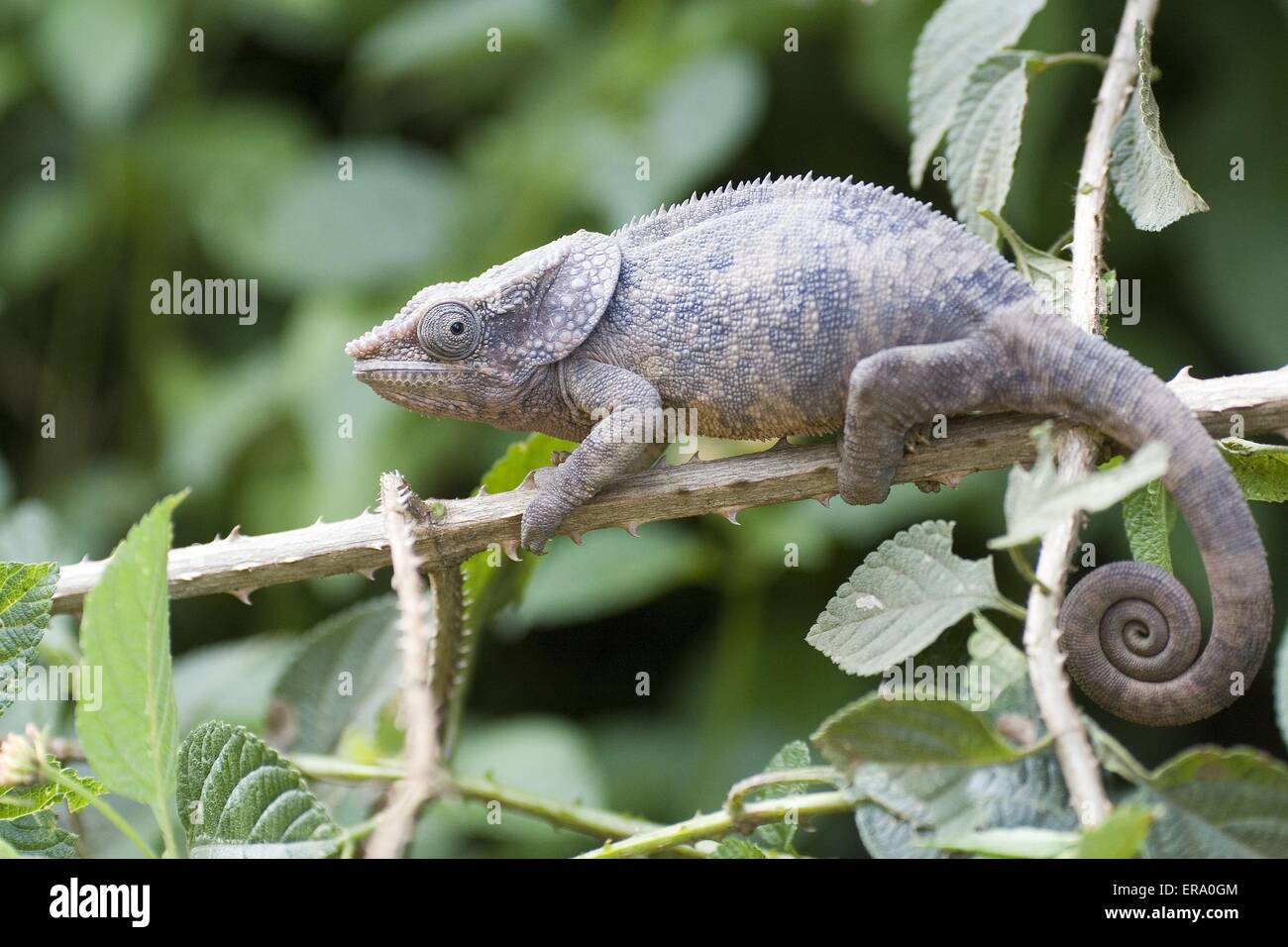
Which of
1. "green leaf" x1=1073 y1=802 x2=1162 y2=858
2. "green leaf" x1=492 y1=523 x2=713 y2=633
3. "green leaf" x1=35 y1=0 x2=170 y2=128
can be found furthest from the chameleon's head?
"green leaf" x1=35 y1=0 x2=170 y2=128

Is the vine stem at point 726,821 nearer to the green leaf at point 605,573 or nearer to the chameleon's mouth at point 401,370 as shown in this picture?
the chameleon's mouth at point 401,370

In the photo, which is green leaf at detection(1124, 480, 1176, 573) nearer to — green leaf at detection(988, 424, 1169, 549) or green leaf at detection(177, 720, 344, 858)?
green leaf at detection(988, 424, 1169, 549)

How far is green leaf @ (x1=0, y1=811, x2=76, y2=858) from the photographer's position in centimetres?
114

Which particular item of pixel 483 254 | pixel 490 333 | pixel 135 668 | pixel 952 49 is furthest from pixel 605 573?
pixel 135 668

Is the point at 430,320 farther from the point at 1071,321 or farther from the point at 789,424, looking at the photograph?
the point at 1071,321

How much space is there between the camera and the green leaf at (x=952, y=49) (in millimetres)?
1533

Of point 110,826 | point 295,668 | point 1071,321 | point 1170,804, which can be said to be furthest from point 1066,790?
point 110,826

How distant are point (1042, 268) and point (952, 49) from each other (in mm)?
372

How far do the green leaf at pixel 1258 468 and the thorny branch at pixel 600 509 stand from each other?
0.04 metres

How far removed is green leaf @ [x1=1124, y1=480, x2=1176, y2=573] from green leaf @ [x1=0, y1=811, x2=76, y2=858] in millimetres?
1087

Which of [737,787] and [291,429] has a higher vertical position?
[291,429]

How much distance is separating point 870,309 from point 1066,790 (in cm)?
50

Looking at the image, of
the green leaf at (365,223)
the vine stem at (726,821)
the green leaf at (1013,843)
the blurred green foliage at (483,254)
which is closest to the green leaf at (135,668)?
the vine stem at (726,821)

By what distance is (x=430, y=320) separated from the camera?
1365mm
